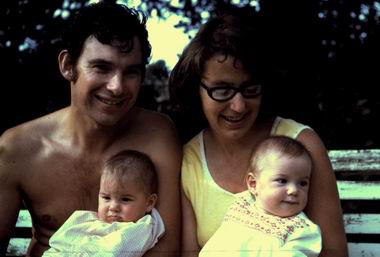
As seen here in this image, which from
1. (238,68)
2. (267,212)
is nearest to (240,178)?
(267,212)

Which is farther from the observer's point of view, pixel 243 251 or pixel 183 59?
pixel 183 59

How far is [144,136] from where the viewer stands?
3.35 metres

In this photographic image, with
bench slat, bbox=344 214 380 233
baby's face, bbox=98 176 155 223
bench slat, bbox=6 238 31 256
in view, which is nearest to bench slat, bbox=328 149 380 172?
bench slat, bbox=344 214 380 233

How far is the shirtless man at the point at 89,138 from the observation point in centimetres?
316

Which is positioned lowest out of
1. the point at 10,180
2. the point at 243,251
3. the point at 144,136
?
the point at 243,251

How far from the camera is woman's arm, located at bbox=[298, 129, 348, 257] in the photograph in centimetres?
301

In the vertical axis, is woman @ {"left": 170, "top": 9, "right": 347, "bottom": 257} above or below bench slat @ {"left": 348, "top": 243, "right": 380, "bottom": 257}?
above

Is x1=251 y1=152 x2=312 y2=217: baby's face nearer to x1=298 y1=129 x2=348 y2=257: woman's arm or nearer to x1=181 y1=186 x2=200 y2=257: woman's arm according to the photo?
x1=298 y1=129 x2=348 y2=257: woman's arm

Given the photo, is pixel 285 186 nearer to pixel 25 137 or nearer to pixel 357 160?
pixel 357 160

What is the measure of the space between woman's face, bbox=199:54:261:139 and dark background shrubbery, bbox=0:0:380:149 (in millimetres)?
956

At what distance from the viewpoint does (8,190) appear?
3258 millimetres

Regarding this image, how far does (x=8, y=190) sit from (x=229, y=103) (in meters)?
1.08

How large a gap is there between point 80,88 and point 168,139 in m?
0.47

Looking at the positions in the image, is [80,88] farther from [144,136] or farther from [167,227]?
[167,227]
